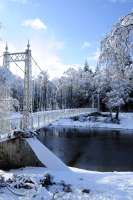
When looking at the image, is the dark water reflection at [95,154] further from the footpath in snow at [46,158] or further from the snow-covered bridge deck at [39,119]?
the footpath in snow at [46,158]

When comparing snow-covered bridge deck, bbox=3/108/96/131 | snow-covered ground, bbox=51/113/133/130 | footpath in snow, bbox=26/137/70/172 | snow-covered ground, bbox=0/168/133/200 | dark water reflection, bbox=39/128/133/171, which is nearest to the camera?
snow-covered ground, bbox=0/168/133/200

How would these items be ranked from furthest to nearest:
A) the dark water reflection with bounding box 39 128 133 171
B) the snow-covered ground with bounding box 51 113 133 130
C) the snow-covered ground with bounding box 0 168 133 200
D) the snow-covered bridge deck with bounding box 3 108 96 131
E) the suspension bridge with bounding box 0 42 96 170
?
the snow-covered ground with bounding box 51 113 133 130, the dark water reflection with bounding box 39 128 133 171, the snow-covered bridge deck with bounding box 3 108 96 131, the suspension bridge with bounding box 0 42 96 170, the snow-covered ground with bounding box 0 168 133 200

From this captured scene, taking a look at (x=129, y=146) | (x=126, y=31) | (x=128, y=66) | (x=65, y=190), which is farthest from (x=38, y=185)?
(x=129, y=146)

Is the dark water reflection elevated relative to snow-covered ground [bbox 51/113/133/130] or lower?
→ lower

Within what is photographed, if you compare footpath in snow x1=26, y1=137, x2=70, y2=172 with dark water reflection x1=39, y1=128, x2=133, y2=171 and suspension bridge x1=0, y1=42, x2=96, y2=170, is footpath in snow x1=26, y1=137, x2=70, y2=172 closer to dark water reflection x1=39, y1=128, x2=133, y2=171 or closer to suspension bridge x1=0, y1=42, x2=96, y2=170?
suspension bridge x1=0, y1=42, x2=96, y2=170

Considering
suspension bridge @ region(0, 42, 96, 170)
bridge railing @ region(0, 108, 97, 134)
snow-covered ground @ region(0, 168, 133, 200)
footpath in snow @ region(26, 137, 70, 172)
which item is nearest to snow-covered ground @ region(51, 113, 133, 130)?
bridge railing @ region(0, 108, 97, 134)

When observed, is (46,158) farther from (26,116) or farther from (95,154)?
(95,154)

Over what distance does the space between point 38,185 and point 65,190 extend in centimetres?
58

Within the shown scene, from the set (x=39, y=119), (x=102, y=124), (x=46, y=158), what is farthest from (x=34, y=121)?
(x=102, y=124)

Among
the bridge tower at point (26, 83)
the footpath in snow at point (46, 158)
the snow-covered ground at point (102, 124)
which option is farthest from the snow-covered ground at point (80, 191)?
the snow-covered ground at point (102, 124)

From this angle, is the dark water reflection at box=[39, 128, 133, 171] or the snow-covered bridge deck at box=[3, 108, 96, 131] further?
the dark water reflection at box=[39, 128, 133, 171]

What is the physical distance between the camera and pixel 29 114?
1305 cm

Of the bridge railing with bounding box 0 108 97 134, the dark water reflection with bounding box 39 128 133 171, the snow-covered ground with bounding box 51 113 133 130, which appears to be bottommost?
the dark water reflection with bounding box 39 128 133 171

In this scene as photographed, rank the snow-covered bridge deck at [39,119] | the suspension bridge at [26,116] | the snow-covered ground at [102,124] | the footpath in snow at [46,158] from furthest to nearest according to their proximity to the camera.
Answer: the snow-covered ground at [102,124], the snow-covered bridge deck at [39,119], the footpath in snow at [46,158], the suspension bridge at [26,116]
